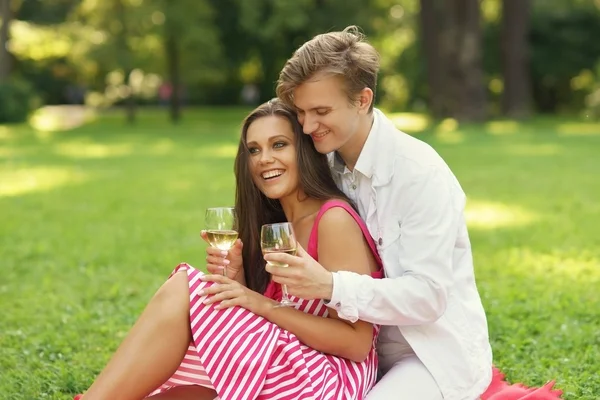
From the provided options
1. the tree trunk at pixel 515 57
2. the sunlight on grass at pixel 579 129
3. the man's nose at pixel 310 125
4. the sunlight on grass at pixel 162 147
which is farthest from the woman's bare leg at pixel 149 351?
the tree trunk at pixel 515 57

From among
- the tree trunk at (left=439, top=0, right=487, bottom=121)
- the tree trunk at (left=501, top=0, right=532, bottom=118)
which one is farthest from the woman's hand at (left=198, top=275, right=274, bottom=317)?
the tree trunk at (left=501, top=0, right=532, bottom=118)

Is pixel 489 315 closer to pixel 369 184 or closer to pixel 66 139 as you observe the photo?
pixel 369 184

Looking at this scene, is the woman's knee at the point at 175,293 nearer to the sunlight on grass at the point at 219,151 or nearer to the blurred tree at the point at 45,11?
the sunlight on grass at the point at 219,151

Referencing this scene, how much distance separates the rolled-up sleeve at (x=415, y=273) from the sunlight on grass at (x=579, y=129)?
21.9 meters

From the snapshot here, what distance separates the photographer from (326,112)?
12.6 feet

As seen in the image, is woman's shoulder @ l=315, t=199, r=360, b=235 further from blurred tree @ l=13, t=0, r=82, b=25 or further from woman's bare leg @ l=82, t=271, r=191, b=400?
blurred tree @ l=13, t=0, r=82, b=25

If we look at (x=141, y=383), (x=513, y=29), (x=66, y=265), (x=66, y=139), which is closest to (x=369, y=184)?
(x=141, y=383)

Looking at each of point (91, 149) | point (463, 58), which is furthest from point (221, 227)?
point (463, 58)

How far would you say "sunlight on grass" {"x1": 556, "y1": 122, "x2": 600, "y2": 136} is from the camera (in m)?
24.8

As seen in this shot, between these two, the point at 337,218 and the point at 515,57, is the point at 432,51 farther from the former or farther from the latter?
the point at 337,218

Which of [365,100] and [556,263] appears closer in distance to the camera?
[365,100]

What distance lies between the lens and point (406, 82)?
4369 cm

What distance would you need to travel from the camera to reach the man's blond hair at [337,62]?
3.74m

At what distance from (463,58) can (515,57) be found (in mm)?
6125
